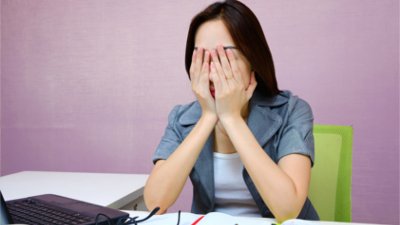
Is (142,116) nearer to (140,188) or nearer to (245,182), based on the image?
(140,188)

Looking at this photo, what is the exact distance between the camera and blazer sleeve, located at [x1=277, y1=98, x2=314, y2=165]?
995 millimetres

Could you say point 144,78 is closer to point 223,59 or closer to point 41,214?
point 223,59

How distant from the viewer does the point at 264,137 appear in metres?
1.09

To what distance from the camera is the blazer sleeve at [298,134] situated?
995mm

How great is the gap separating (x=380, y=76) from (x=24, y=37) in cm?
193

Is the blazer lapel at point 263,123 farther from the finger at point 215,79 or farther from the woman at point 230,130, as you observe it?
the finger at point 215,79

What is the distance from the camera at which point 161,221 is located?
76 cm

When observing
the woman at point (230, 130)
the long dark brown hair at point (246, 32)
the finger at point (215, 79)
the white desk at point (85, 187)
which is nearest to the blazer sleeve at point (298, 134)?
the woman at point (230, 130)

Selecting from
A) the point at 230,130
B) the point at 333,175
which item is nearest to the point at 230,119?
the point at 230,130

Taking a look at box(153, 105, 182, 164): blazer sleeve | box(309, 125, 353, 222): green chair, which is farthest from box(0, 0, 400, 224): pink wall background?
box(153, 105, 182, 164): blazer sleeve

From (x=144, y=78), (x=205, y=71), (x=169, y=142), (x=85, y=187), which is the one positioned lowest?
(x=85, y=187)

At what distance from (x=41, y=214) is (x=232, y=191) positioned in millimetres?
511

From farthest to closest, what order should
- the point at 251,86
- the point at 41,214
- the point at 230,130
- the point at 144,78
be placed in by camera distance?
the point at 144,78 → the point at 251,86 → the point at 230,130 → the point at 41,214

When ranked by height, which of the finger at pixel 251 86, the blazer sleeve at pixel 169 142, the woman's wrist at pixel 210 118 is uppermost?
the finger at pixel 251 86
